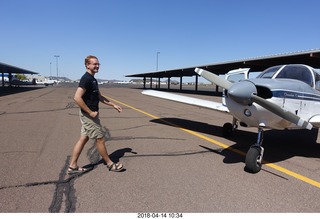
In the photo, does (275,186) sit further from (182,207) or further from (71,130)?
(71,130)

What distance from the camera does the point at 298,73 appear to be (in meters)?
5.35

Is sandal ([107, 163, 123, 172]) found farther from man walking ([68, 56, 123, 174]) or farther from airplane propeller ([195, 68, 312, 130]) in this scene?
airplane propeller ([195, 68, 312, 130])

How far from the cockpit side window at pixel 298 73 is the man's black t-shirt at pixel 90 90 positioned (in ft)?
12.7

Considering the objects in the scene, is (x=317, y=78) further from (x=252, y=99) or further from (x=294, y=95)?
(x=252, y=99)

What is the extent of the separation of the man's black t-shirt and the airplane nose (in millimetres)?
2289

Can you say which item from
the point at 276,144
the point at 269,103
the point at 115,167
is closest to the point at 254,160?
the point at 269,103

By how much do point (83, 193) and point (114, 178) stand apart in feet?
2.13

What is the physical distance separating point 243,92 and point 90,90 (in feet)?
8.31

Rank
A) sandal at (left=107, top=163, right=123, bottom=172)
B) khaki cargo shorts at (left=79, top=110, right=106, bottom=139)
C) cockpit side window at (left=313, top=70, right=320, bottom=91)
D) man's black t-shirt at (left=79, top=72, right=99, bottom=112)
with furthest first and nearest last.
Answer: cockpit side window at (left=313, top=70, right=320, bottom=91), sandal at (left=107, top=163, right=123, bottom=172), khaki cargo shorts at (left=79, top=110, right=106, bottom=139), man's black t-shirt at (left=79, top=72, right=99, bottom=112)

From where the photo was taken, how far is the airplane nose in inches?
159

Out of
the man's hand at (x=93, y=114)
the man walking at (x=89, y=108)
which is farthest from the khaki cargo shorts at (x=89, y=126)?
the man's hand at (x=93, y=114)

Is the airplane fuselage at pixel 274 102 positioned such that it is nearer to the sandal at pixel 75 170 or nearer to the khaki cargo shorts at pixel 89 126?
the khaki cargo shorts at pixel 89 126

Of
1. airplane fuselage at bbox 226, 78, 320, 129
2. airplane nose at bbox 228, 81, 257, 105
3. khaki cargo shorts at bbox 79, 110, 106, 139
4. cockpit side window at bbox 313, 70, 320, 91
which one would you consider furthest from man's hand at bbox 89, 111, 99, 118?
cockpit side window at bbox 313, 70, 320, 91

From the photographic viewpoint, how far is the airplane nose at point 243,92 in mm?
4038
